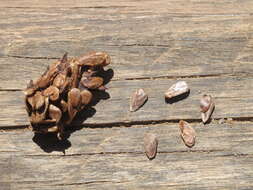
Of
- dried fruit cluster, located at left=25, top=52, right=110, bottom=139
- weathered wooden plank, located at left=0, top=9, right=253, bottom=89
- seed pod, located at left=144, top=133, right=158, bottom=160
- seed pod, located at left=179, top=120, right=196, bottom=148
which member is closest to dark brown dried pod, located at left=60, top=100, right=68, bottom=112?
dried fruit cluster, located at left=25, top=52, right=110, bottom=139

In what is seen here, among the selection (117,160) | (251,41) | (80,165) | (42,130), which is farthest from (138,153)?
(251,41)

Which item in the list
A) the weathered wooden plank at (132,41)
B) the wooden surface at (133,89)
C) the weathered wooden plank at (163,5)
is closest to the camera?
the wooden surface at (133,89)

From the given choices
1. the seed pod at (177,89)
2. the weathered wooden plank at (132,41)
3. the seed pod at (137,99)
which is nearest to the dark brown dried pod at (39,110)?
the weathered wooden plank at (132,41)

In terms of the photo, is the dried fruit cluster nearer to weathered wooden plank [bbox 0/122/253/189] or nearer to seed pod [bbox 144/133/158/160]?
weathered wooden plank [bbox 0/122/253/189]

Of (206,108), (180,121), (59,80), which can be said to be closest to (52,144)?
(59,80)

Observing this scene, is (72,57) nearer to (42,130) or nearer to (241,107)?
(42,130)

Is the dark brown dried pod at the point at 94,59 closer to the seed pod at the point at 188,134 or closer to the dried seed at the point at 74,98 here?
the dried seed at the point at 74,98

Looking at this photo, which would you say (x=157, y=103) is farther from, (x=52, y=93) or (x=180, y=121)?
(x=52, y=93)
